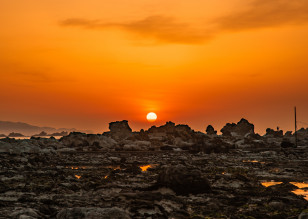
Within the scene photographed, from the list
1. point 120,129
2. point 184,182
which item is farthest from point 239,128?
point 184,182

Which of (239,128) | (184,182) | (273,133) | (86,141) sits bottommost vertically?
(184,182)

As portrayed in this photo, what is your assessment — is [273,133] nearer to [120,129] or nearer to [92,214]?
[120,129]

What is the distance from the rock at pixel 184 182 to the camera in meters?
15.1

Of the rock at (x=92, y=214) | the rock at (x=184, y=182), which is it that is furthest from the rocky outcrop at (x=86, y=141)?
the rock at (x=92, y=214)

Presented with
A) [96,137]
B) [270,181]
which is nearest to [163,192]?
[270,181]

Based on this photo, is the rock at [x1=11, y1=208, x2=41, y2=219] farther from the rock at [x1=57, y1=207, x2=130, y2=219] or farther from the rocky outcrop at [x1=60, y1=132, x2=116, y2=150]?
the rocky outcrop at [x1=60, y1=132, x2=116, y2=150]

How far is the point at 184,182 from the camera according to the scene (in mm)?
15211

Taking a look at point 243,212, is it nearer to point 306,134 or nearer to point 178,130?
point 178,130

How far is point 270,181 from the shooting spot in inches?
780

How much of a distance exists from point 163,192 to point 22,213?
6.62 m

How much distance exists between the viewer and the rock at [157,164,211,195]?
596 inches

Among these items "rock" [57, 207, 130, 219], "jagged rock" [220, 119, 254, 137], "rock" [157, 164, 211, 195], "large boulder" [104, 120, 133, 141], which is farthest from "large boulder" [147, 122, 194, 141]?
"rock" [57, 207, 130, 219]

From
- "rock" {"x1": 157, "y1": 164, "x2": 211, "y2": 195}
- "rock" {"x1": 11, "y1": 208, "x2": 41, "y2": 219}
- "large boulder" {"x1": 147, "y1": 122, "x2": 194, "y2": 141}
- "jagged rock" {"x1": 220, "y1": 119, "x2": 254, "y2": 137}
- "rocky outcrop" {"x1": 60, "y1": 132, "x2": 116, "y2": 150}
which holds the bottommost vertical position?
"rock" {"x1": 11, "y1": 208, "x2": 41, "y2": 219}

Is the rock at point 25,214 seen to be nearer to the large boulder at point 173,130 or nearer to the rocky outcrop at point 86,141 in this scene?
the rocky outcrop at point 86,141
